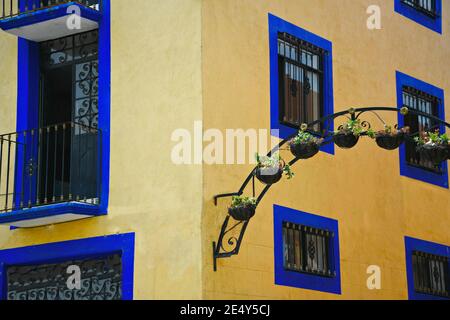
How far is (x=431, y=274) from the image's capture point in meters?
17.5

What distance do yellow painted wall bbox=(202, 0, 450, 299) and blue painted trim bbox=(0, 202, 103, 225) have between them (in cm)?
166

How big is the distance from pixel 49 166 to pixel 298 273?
383cm

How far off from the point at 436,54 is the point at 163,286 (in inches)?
307

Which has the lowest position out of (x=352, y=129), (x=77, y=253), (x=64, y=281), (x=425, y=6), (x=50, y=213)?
(x=64, y=281)

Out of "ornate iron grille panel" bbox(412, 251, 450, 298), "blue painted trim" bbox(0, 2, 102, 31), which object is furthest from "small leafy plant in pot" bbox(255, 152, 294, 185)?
"ornate iron grille panel" bbox(412, 251, 450, 298)

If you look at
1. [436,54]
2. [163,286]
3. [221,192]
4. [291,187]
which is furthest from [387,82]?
[163,286]

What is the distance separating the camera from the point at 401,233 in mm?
16922

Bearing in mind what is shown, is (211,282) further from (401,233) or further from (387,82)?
(387,82)

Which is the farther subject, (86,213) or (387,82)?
(387,82)

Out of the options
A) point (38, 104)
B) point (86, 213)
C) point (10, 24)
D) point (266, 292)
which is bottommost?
point (266, 292)

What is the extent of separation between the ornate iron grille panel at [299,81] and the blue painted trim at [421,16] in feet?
8.67

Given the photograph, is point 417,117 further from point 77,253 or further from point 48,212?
point 48,212

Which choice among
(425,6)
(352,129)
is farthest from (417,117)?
(352,129)

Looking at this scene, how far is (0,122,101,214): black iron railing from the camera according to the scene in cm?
1461
